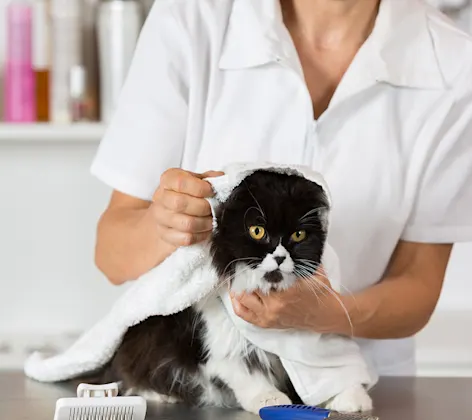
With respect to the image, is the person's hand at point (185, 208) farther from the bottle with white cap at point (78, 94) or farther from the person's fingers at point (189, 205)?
the bottle with white cap at point (78, 94)

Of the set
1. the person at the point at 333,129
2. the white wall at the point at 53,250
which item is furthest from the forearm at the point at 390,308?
the white wall at the point at 53,250

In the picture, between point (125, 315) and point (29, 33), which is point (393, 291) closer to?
point (125, 315)

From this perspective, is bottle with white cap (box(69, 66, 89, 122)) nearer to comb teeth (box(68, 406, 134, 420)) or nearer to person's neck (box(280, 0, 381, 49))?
person's neck (box(280, 0, 381, 49))

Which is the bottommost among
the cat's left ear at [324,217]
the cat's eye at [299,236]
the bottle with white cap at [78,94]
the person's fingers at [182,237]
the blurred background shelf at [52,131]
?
the person's fingers at [182,237]

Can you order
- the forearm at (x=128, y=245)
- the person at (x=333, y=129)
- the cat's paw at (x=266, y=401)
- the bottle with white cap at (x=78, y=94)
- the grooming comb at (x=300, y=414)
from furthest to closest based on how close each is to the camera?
the bottle with white cap at (x=78, y=94) < the person at (x=333, y=129) < the forearm at (x=128, y=245) < the cat's paw at (x=266, y=401) < the grooming comb at (x=300, y=414)

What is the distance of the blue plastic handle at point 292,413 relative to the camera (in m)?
0.89

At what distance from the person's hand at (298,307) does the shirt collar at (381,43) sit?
15.7 inches

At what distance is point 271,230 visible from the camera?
930mm

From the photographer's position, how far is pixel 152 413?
101 cm

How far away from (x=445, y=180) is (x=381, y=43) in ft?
0.76

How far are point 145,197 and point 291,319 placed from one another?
1.24 ft

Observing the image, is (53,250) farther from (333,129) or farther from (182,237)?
(182,237)

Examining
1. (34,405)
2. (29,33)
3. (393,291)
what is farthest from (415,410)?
(29,33)

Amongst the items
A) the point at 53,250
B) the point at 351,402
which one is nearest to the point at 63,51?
the point at 53,250
